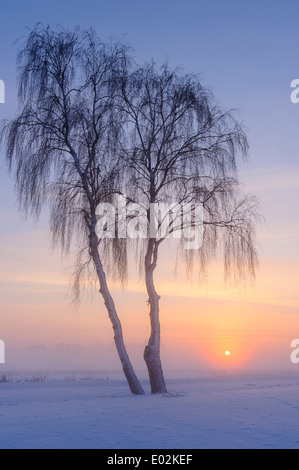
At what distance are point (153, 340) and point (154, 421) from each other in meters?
5.49

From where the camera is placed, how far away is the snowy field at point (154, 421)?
27.7ft

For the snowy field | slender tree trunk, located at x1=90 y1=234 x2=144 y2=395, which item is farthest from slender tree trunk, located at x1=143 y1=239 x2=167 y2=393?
the snowy field

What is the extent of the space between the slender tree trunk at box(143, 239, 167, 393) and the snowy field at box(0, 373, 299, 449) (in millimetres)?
1075

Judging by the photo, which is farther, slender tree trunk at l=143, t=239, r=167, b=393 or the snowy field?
slender tree trunk at l=143, t=239, r=167, b=393

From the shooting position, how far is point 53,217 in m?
15.7

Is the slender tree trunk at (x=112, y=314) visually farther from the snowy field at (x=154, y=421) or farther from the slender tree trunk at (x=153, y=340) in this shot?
the snowy field at (x=154, y=421)

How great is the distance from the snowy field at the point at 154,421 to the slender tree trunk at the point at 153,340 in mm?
1075

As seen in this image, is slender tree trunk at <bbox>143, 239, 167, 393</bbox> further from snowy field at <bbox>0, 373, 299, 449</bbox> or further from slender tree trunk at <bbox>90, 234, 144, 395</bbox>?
snowy field at <bbox>0, 373, 299, 449</bbox>

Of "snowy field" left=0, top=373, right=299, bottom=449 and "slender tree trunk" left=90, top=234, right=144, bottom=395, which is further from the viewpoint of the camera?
"slender tree trunk" left=90, top=234, right=144, bottom=395

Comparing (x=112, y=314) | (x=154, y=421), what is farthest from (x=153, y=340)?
(x=154, y=421)

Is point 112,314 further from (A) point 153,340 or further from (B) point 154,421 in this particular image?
(B) point 154,421

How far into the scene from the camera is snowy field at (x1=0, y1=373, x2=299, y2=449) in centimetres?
844

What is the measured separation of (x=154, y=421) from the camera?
10.3 m
